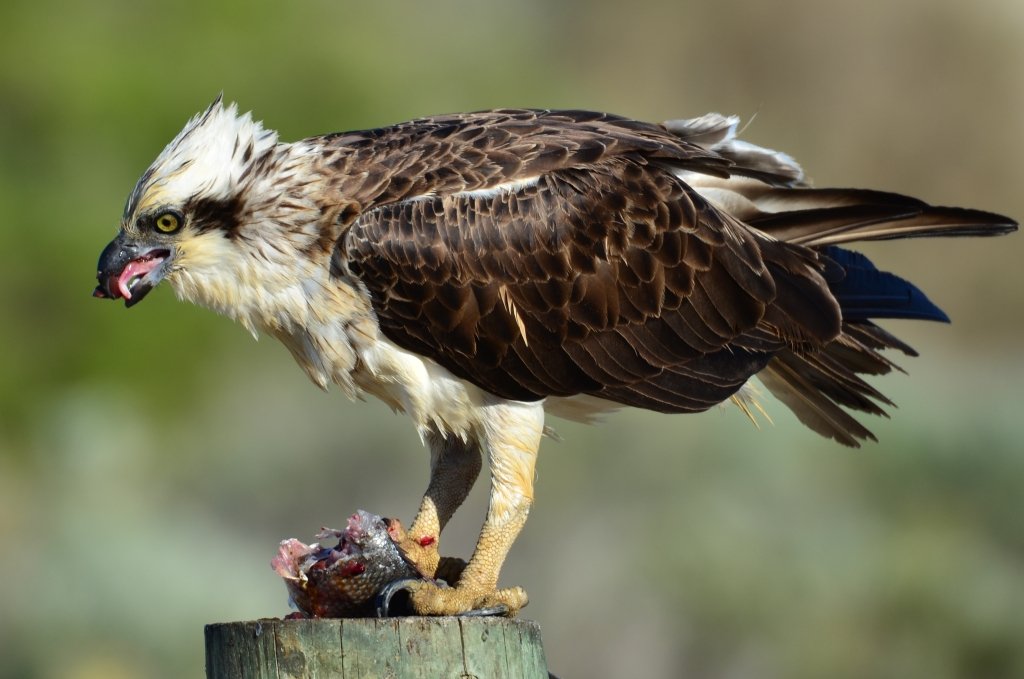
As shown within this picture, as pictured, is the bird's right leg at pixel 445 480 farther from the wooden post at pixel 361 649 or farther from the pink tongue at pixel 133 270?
the wooden post at pixel 361 649

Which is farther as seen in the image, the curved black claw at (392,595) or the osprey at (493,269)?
the osprey at (493,269)

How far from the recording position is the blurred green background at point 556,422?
9477 mm

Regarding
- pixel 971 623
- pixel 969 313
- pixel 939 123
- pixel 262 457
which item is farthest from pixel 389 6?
pixel 971 623

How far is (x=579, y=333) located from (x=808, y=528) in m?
5.18

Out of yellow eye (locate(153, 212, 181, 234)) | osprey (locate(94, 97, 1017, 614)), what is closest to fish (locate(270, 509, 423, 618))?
osprey (locate(94, 97, 1017, 614))

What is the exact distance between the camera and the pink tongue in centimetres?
525

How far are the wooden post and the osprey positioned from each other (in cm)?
73

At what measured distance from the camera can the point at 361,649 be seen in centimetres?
411

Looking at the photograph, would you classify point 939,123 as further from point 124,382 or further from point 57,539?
point 57,539

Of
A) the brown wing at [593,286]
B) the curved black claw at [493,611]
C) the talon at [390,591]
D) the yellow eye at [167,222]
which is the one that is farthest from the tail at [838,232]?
the yellow eye at [167,222]

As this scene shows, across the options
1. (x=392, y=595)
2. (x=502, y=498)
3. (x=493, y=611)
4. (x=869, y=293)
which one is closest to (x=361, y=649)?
(x=392, y=595)

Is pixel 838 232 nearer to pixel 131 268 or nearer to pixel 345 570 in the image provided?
pixel 345 570

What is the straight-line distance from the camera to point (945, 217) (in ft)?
18.8

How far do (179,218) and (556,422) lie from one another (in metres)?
6.64
